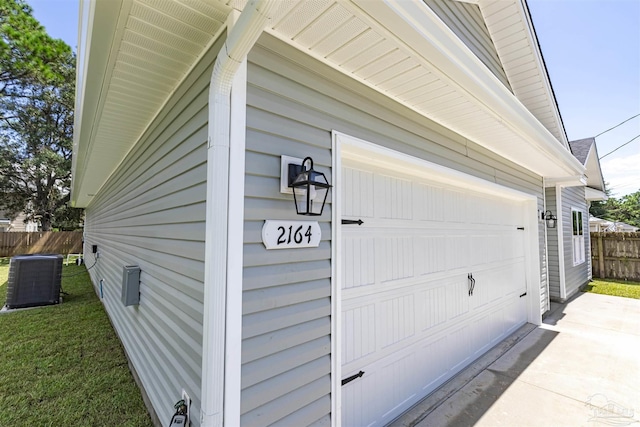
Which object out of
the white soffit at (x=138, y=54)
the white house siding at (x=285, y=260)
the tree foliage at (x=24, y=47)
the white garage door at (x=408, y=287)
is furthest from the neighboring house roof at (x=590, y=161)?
the tree foliage at (x=24, y=47)

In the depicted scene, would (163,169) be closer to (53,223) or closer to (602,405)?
(602,405)

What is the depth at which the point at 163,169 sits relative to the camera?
242 centimetres

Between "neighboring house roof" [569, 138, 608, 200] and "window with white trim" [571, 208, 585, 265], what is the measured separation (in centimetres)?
118

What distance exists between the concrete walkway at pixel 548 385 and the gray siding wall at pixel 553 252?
1.79 meters

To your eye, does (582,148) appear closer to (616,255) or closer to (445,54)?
(616,255)

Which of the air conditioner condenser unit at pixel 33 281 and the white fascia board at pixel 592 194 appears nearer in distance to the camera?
the air conditioner condenser unit at pixel 33 281

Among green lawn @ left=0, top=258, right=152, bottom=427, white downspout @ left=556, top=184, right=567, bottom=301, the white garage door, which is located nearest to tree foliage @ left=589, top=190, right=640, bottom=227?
white downspout @ left=556, top=184, right=567, bottom=301

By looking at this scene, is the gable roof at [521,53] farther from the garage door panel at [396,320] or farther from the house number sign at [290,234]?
the house number sign at [290,234]

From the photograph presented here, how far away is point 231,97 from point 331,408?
1850 mm

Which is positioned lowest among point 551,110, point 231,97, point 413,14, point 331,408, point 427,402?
point 427,402

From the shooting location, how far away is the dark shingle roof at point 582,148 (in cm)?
689

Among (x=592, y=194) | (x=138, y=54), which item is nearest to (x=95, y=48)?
(x=138, y=54)

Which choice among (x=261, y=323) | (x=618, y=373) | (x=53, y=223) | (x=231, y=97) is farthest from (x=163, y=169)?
(x=53, y=223)

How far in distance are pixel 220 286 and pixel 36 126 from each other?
818 inches
